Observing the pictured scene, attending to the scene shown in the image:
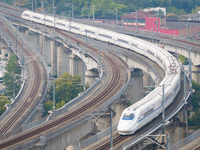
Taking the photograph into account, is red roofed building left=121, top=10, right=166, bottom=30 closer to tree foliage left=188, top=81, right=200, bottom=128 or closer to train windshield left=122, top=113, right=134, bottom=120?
tree foliage left=188, top=81, right=200, bottom=128

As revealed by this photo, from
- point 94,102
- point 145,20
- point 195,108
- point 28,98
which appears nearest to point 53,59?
point 28,98

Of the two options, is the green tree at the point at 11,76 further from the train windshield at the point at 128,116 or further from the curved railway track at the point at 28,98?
the train windshield at the point at 128,116

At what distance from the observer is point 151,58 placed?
359 ft

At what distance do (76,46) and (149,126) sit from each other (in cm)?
5877

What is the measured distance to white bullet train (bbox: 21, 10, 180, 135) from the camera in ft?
213

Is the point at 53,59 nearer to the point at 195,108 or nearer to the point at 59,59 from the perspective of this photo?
the point at 59,59

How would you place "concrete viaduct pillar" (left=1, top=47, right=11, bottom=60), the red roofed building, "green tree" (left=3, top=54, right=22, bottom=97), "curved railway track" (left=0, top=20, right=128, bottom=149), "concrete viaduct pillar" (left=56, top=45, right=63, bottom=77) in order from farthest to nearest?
the red roofed building < "concrete viaduct pillar" (left=1, top=47, right=11, bottom=60) < "concrete viaduct pillar" (left=56, top=45, right=63, bottom=77) < "green tree" (left=3, top=54, right=22, bottom=97) < "curved railway track" (left=0, top=20, right=128, bottom=149)

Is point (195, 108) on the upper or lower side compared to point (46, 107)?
lower

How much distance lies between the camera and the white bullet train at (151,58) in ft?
213

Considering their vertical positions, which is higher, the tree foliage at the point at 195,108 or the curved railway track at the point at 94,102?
the curved railway track at the point at 94,102

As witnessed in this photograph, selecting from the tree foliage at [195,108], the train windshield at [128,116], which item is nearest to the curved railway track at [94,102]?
the train windshield at [128,116]

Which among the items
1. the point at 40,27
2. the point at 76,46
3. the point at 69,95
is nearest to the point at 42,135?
the point at 69,95

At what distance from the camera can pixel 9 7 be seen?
597 feet

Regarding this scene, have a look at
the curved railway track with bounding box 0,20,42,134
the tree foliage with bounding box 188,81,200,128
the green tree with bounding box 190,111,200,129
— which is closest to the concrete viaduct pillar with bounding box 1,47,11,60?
the curved railway track with bounding box 0,20,42,134
